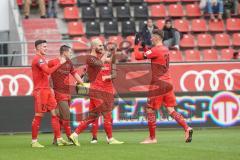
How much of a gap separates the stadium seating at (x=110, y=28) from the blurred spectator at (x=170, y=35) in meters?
3.07

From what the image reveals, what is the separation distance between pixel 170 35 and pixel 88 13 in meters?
4.48

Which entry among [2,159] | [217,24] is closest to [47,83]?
[2,159]

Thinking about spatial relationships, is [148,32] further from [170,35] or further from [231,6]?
[231,6]

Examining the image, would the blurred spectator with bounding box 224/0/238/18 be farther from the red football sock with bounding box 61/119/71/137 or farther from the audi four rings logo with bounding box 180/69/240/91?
the red football sock with bounding box 61/119/71/137

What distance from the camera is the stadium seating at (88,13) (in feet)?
83.6

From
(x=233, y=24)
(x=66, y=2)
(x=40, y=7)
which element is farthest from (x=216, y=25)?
(x=40, y=7)

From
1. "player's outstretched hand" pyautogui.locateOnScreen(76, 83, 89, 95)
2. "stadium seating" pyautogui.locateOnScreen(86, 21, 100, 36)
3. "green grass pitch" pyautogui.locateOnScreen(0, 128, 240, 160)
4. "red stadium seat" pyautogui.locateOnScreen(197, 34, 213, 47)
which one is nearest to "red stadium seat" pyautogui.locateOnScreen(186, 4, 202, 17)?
"red stadium seat" pyautogui.locateOnScreen(197, 34, 213, 47)

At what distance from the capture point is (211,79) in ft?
65.1

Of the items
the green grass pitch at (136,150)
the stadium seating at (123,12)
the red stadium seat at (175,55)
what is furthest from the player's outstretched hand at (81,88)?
the stadium seating at (123,12)

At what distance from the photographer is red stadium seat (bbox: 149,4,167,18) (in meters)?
26.0

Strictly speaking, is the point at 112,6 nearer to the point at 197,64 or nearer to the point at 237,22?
the point at 237,22

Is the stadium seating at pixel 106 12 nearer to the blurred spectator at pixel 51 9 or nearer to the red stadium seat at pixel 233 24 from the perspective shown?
the blurred spectator at pixel 51 9

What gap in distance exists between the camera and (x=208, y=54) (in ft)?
80.0

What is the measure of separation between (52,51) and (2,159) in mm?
11762
